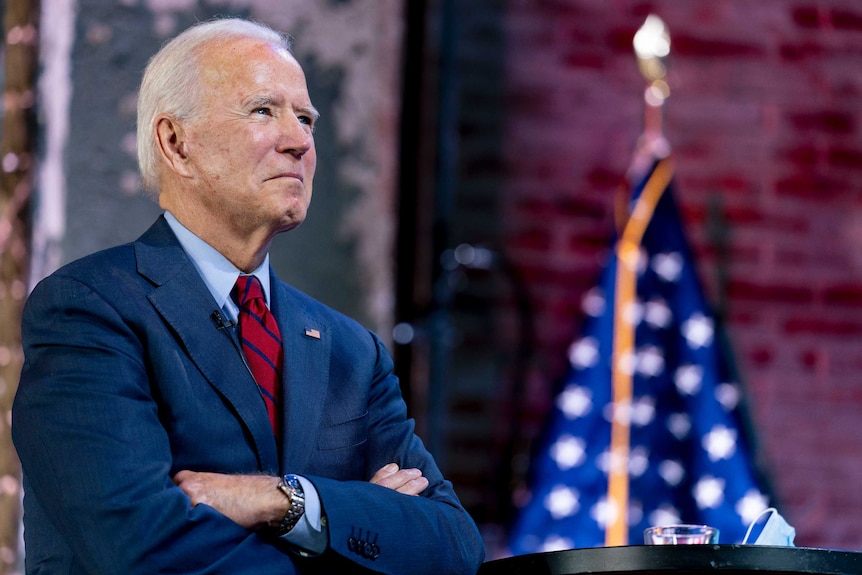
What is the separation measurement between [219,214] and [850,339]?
96.4 inches

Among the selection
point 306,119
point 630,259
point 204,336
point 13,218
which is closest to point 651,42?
point 630,259

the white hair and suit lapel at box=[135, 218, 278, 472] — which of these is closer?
suit lapel at box=[135, 218, 278, 472]

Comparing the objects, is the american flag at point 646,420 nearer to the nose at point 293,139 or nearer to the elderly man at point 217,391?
the elderly man at point 217,391

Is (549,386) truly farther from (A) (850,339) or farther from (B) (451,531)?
(B) (451,531)

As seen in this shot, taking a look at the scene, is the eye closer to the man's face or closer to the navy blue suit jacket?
the man's face

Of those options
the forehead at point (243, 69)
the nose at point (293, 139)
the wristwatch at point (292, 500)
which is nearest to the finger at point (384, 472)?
the wristwatch at point (292, 500)

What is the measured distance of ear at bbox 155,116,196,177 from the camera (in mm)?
2094

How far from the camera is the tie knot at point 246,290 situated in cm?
204

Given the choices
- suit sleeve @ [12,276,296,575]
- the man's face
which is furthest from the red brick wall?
suit sleeve @ [12,276,296,575]

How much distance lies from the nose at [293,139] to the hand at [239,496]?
1.97 ft

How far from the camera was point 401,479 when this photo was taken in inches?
79.0

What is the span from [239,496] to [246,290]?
1.38 feet

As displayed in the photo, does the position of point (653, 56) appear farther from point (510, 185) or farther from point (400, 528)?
point (400, 528)

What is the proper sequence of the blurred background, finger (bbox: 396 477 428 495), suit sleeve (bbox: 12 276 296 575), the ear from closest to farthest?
suit sleeve (bbox: 12 276 296 575), finger (bbox: 396 477 428 495), the ear, the blurred background
